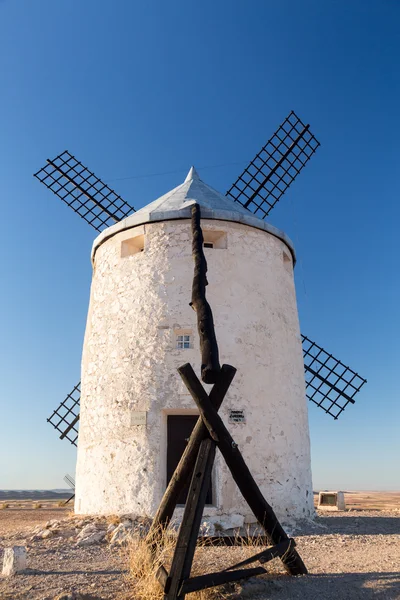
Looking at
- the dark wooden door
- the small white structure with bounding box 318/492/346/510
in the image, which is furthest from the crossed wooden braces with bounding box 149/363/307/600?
the small white structure with bounding box 318/492/346/510

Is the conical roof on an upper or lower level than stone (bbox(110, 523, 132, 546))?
upper

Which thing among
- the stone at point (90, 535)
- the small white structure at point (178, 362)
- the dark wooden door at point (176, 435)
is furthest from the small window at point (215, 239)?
the stone at point (90, 535)

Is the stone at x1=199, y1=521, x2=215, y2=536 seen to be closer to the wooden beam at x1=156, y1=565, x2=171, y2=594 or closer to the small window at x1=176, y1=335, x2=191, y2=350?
the small window at x1=176, y1=335, x2=191, y2=350

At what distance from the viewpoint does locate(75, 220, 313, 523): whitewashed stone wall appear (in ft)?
26.2

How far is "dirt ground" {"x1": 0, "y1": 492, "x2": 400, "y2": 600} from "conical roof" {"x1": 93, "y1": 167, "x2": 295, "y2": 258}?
17.2 ft

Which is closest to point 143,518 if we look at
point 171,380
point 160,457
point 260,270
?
point 160,457

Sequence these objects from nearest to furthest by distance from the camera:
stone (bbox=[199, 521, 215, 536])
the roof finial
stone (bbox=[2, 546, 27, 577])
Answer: stone (bbox=[2, 546, 27, 577])
stone (bbox=[199, 521, 215, 536])
the roof finial

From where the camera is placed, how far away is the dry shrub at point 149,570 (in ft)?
12.8

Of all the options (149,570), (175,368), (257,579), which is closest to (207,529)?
(175,368)

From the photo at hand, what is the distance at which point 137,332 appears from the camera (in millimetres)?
8688

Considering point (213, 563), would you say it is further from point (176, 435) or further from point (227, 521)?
point (176, 435)

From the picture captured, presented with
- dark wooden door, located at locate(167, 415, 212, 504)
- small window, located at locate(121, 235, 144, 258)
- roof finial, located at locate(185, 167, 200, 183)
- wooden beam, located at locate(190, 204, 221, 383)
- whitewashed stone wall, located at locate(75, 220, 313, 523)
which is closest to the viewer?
wooden beam, located at locate(190, 204, 221, 383)

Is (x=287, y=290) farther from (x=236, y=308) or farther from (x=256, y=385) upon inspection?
(x=256, y=385)

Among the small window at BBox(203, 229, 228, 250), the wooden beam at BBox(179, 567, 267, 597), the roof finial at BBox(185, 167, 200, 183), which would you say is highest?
the roof finial at BBox(185, 167, 200, 183)
